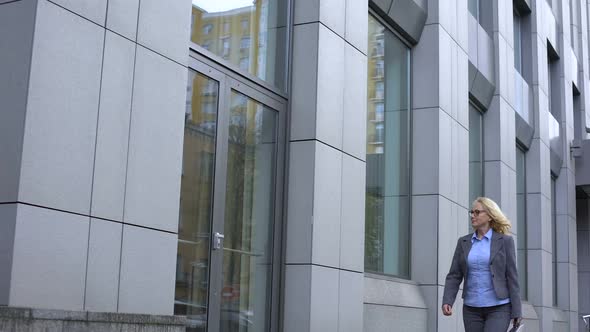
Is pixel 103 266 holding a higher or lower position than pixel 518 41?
lower

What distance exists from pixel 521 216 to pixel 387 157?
972 cm

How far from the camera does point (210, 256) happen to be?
26.3 feet

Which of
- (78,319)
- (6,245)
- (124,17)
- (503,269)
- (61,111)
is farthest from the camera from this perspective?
(503,269)

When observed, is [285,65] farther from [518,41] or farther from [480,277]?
[518,41]

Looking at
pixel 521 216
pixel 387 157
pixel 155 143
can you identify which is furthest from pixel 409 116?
pixel 521 216

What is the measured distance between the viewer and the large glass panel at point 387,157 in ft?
39.2

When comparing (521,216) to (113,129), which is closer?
(113,129)

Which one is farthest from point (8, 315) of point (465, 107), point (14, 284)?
point (465, 107)

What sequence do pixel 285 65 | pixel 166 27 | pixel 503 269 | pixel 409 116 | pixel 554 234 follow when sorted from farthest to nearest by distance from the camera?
pixel 554 234
pixel 409 116
pixel 285 65
pixel 503 269
pixel 166 27

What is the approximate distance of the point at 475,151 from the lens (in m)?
17.4

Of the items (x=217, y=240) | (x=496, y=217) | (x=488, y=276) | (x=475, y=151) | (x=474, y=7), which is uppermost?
(x=474, y=7)

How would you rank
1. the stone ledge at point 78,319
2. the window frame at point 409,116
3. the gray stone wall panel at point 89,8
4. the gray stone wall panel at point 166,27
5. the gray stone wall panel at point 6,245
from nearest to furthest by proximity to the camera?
the stone ledge at point 78,319, the gray stone wall panel at point 6,245, the gray stone wall panel at point 89,8, the gray stone wall panel at point 166,27, the window frame at point 409,116

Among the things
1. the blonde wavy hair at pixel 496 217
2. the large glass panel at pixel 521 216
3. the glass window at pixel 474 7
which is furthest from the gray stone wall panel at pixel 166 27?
the large glass panel at pixel 521 216

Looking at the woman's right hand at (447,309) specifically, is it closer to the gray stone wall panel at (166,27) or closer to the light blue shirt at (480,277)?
the light blue shirt at (480,277)
